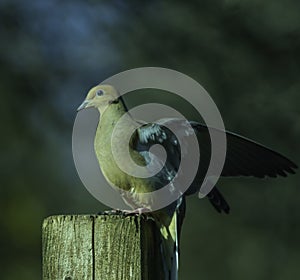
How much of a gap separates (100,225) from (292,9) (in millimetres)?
5202

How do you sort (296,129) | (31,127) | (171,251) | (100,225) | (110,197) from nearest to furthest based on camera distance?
(100,225) → (171,251) → (110,197) → (296,129) → (31,127)

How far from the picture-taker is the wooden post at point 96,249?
2.54 metres

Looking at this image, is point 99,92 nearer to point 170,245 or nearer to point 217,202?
point 217,202

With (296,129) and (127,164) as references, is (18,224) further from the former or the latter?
(127,164)

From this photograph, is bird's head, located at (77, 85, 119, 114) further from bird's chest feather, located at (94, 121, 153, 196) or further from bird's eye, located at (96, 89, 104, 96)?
bird's chest feather, located at (94, 121, 153, 196)

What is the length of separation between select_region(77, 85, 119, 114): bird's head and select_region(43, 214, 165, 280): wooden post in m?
1.34

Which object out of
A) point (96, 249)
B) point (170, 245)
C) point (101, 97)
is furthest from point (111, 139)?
point (96, 249)

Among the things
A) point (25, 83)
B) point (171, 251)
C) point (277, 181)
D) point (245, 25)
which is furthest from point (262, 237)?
point (171, 251)

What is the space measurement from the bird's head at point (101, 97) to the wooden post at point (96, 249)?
1.34 m

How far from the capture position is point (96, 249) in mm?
2549

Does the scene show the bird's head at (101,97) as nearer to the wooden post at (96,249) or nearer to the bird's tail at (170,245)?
the bird's tail at (170,245)

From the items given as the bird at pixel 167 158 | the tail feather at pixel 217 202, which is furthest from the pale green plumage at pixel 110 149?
the tail feather at pixel 217 202

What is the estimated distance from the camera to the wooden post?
2537mm

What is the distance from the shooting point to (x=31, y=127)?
312 inches
